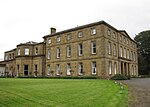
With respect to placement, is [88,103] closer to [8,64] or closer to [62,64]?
[62,64]

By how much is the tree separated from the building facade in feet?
49.5

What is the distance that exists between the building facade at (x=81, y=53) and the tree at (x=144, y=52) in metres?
15.1

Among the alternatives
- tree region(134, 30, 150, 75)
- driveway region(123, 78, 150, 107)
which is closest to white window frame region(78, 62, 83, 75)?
driveway region(123, 78, 150, 107)

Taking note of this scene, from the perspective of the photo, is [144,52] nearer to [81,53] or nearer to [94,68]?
[81,53]

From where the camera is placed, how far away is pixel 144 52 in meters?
63.2

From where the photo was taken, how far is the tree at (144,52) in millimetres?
61219

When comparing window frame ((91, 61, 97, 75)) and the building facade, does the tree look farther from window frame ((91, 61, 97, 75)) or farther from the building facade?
window frame ((91, 61, 97, 75))

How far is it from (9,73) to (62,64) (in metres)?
20.5

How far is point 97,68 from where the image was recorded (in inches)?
1261

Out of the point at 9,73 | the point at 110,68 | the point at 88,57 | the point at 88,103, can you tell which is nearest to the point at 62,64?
the point at 88,57

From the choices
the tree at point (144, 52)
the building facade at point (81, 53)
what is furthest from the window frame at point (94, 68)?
the tree at point (144, 52)

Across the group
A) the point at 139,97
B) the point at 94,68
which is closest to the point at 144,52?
the point at 94,68

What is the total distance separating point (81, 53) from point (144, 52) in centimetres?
3582

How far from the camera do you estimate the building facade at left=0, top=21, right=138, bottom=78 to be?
106 feet
